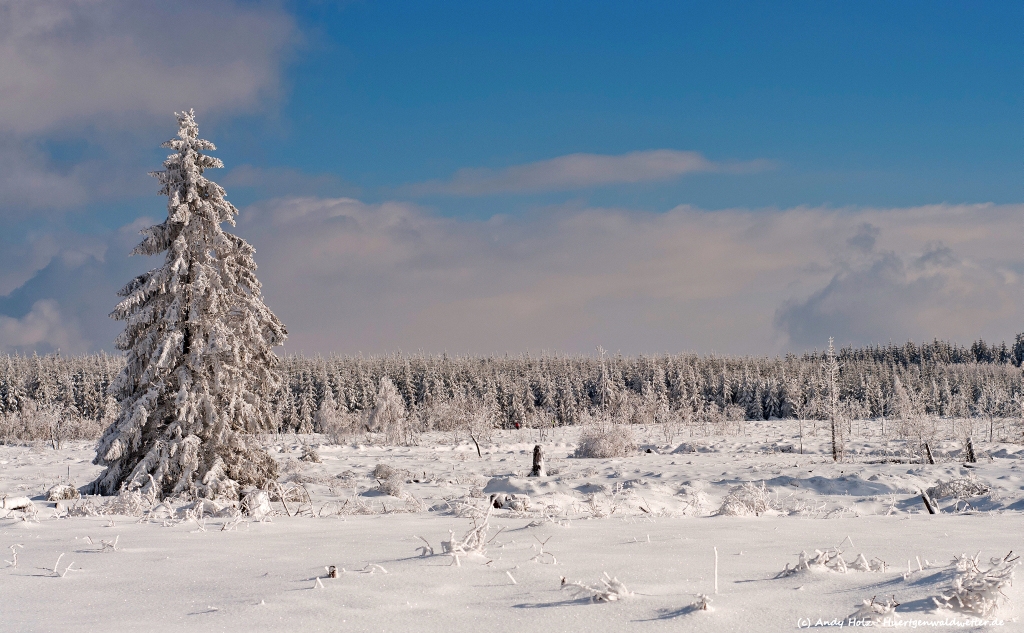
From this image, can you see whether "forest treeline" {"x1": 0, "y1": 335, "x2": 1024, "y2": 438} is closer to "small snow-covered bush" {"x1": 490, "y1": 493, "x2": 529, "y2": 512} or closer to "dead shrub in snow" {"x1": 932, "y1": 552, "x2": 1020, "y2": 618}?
"small snow-covered bush" {"x1": 490, "y1": 493, "x2": 529, "y2": 512}

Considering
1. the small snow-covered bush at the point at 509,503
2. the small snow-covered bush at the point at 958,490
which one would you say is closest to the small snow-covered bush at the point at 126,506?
the small snow-covered bush at the point at 509,503

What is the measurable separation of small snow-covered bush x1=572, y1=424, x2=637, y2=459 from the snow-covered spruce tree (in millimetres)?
21338

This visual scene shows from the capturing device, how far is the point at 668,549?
474 centimetres

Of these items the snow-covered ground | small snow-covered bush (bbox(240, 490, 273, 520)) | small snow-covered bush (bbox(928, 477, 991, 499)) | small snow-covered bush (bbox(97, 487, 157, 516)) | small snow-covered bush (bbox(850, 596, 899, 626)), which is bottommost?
small snow-covered bush (bbox(928, 477, 991, 499))

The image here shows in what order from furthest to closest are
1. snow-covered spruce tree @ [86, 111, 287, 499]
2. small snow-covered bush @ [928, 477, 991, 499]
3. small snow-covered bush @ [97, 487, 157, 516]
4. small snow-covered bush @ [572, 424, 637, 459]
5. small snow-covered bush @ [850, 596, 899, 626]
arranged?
small snow-covered bush @ [572, 424, 637, 459] → snow-covered spruce tree @ [86, 111, 287, 499] → small snow-covered bush @ [928, 477, 991, 499] → small snow-covered bush @ [97, 487, 157, 516] → small snow-covered bush @ [850, 596, 899, 626]

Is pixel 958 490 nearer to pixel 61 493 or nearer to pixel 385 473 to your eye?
pixel 385 473

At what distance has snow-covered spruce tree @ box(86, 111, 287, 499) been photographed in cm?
1469

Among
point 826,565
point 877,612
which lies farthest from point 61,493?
point 877,612

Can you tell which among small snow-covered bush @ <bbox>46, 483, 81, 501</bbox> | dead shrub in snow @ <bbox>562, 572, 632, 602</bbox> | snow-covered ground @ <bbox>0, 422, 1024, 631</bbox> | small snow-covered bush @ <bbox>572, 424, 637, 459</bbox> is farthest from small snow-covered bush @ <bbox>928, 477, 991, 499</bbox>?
small snow-covered bush @ <bbox>572, 424, 637, 459</bbox>

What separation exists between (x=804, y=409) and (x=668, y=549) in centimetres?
8428

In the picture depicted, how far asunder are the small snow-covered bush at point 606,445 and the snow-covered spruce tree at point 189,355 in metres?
21.3

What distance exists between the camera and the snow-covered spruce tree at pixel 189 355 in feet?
48.2

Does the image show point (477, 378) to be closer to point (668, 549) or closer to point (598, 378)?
point (598, 378)

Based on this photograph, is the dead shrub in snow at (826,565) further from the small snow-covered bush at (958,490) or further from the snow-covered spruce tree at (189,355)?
the snow-covered spruce tree at (189,355)
